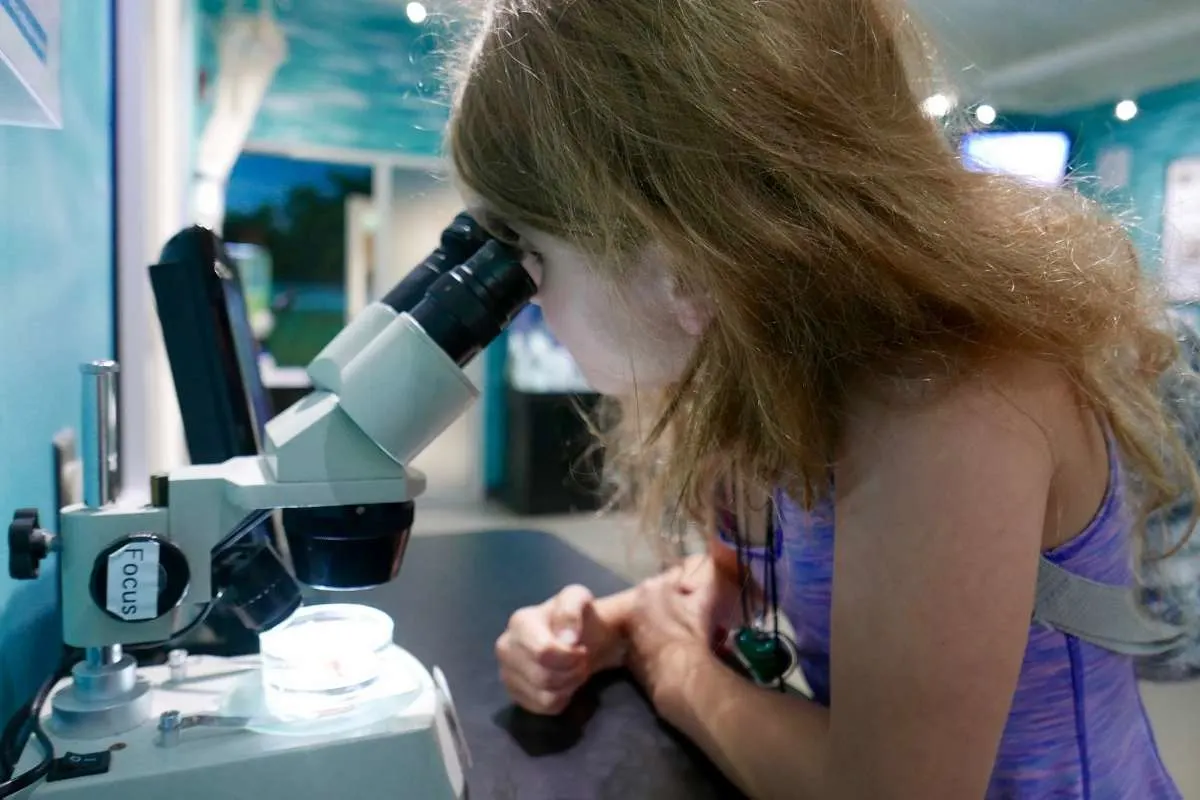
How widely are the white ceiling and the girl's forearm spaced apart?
3.23 ft

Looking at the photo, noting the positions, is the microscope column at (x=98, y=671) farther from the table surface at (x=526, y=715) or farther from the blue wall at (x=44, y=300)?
the table surface at (x=526, y=715)

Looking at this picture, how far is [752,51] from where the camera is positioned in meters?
0.55

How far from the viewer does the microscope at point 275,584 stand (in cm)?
48

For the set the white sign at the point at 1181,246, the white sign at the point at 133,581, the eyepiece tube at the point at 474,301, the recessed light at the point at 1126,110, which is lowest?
the white sign at the point at 133,581

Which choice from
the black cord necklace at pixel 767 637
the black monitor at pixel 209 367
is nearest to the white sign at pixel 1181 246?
the black cord necklace at pixel 767 637

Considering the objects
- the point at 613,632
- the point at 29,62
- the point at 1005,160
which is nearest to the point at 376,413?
the point at 29,62

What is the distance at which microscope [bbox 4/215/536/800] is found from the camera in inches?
19.0

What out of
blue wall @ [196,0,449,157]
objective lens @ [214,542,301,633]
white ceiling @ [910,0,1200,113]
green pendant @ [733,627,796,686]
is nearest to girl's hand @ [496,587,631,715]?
green pendant @ [733,627,796,686]

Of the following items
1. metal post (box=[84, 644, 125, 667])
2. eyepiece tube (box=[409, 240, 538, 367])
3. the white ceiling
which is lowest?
metal post (box=[84, 644, 125, 667])

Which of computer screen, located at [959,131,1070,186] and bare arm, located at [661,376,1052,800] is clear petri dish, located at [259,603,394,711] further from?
computer screen, located at [959,131,1070,186]

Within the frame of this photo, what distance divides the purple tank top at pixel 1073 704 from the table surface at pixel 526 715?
0.72 feet

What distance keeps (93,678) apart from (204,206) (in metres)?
2.04

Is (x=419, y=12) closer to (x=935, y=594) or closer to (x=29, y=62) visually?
(x=29, y=62)

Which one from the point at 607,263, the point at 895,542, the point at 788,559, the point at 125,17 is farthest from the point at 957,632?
the point at 125,17
